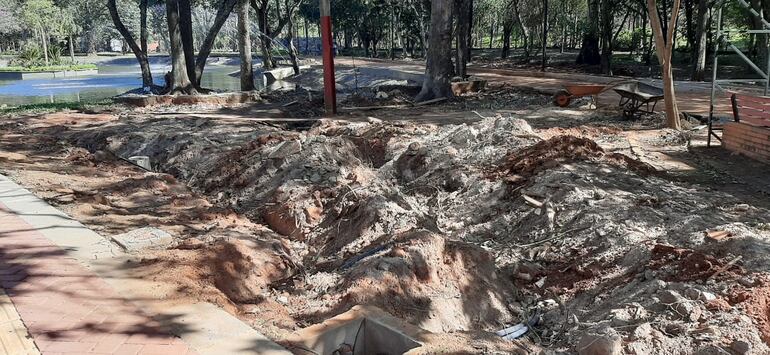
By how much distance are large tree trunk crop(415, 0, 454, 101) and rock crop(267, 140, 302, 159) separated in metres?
7.80

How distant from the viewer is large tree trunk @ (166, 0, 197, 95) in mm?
18266

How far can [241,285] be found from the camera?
16.7 ft

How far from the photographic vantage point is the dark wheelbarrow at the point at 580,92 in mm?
12984

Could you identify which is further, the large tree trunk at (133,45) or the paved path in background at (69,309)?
the large tree trunk at (133,45)

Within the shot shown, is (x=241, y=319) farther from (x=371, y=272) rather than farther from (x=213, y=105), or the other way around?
(x=213, y=105)

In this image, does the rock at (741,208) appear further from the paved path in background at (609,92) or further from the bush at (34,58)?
the bush at (34,58)

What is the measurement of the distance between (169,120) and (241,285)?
931 cm

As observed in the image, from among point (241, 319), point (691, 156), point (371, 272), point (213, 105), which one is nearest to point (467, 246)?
point (371, 272)

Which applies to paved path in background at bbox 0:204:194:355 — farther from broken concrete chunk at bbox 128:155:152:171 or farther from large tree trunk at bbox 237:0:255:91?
large tree trunk at bbox 237:0:255:91

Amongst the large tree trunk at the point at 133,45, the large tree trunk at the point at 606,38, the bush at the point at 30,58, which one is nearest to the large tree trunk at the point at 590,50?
the large tree trunk at the point at 606,38

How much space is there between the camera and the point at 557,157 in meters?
7.43

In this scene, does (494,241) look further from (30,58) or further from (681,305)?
(30,58)

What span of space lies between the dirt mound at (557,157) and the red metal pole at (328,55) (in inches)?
281

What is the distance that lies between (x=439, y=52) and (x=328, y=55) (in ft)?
11.6
